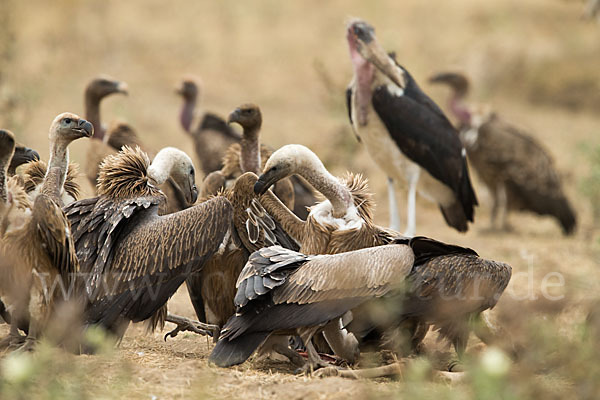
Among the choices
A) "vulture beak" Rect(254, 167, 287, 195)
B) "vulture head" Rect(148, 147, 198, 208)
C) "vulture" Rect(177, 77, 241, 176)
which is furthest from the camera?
"vulture" Rect(177, 77, 241, 176)

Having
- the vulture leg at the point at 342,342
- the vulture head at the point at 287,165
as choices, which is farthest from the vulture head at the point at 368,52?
the vulture leg at the point at 342,342

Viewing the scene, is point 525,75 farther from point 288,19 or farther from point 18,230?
point 18,230

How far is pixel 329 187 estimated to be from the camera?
5.11 meters

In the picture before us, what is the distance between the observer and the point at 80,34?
18.3 metres

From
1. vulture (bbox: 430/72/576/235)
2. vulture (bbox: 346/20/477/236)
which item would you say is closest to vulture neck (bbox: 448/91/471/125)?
vulture (bbox: 430/72/576/235)

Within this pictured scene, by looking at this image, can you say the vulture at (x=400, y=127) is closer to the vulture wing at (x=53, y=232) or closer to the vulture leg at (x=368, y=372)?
the vulture leg at (x=368, y=372)

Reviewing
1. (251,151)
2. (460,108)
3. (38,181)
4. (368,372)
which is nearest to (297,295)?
(368,372)

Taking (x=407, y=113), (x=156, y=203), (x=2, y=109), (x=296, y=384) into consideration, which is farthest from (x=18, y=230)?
(x=2, y=109)

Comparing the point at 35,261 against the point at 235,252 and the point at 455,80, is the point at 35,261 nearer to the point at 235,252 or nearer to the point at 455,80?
the point at 235,252

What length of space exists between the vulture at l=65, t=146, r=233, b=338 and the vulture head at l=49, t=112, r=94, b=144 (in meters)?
0.42

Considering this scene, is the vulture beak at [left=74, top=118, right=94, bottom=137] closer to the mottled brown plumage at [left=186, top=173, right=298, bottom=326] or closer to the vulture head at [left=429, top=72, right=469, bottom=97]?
the mottled brown plumage at [left=186, top=173, right=298, bottom=326]

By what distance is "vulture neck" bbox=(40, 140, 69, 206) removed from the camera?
16.2ft

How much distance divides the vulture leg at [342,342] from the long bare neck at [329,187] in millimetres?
700

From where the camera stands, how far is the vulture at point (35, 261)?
420cm
